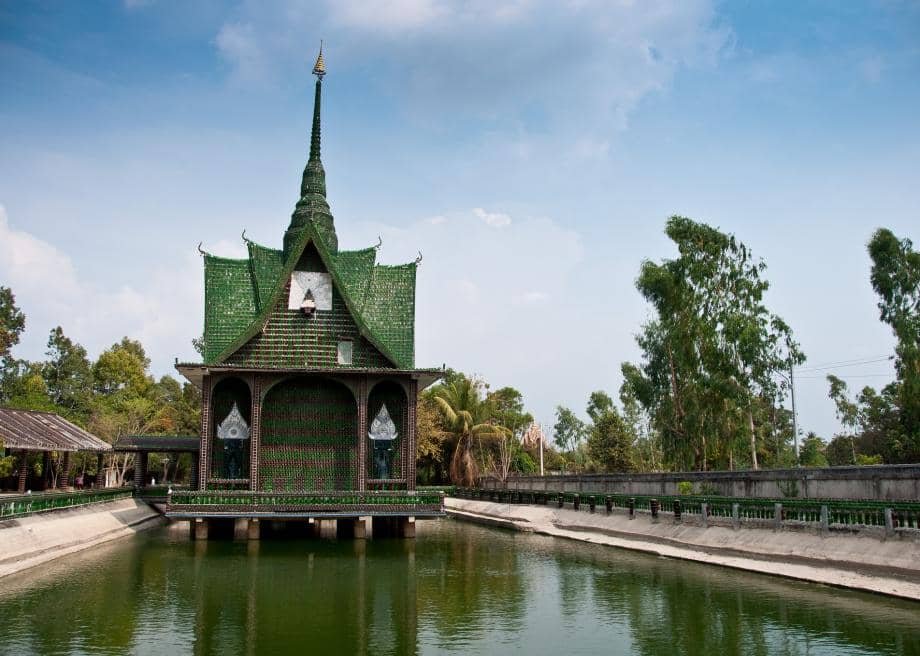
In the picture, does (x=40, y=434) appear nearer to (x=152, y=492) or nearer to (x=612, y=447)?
(x=152, y=492)

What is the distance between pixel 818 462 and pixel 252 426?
50885 millimetres

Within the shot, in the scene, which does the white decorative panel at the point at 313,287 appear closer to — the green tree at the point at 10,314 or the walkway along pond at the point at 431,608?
the walkway along pond at the point at 431,608

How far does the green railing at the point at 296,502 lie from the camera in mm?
24969

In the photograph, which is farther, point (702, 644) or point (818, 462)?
point (818, 462)

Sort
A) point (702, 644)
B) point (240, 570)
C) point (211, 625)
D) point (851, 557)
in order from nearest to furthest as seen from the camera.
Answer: point (702, 644) < point (211, 625) < point (851, 557) < point (240, 570)

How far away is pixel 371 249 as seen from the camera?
33.4 meters

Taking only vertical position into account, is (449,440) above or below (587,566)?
above

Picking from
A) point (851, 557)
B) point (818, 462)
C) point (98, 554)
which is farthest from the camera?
point (818, 462)

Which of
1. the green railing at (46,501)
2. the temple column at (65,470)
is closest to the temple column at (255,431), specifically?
the green railing at (46,501)

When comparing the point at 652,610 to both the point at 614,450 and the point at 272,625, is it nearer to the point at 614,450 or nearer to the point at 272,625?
the point at 272,625

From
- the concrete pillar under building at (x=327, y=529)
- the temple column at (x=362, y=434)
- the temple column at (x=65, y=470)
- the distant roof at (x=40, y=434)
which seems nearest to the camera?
the temple column at (x=362, y=434)

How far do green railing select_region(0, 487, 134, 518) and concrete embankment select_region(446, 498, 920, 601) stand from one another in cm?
1644

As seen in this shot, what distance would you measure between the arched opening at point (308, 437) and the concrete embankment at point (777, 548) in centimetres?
802

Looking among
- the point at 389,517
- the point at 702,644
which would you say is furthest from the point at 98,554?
the point at 702,644
